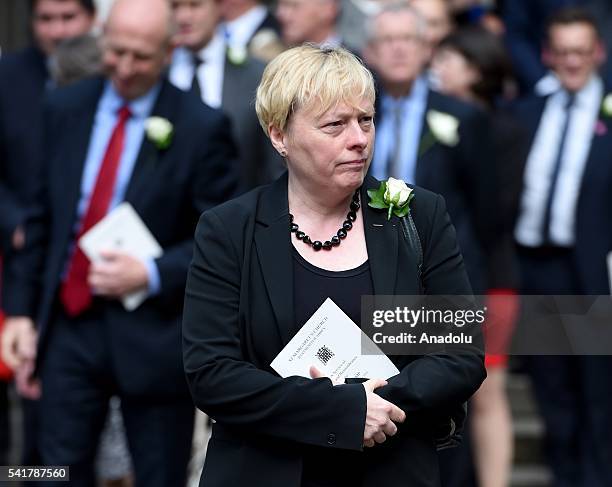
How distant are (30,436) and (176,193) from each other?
1.36 meters

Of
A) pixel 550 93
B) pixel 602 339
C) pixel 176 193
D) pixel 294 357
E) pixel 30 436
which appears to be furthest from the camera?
pixel 550 93

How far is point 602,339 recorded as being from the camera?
7121 millimetres

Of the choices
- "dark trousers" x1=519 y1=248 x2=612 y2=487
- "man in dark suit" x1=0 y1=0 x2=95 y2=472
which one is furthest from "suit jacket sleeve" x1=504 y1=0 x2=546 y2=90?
"man in dark suit" x1=0 y1=0 x2=95 y2=472

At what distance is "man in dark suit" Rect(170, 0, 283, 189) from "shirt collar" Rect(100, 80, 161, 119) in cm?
76

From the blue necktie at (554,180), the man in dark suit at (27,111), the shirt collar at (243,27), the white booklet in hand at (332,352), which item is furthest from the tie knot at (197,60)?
the white booklet in hand at (332,352)

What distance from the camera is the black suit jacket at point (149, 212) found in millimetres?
5613

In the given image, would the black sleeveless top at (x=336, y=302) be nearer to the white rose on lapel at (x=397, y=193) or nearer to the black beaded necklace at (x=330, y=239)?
the black beaded necklace at (x=330, y=239)

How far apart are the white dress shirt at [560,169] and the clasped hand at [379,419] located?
385cm

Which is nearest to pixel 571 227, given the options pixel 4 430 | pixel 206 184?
pixel 206 184

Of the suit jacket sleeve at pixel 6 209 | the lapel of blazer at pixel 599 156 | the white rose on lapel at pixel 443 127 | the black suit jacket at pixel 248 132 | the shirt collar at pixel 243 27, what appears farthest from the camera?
the shirt collar at pixel 243 27

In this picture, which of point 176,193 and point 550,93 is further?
point 550,93

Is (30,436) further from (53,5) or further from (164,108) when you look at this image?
(53,5)

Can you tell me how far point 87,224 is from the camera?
5.65 metres

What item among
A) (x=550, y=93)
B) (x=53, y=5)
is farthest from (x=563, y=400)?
(x=53, y=5)
